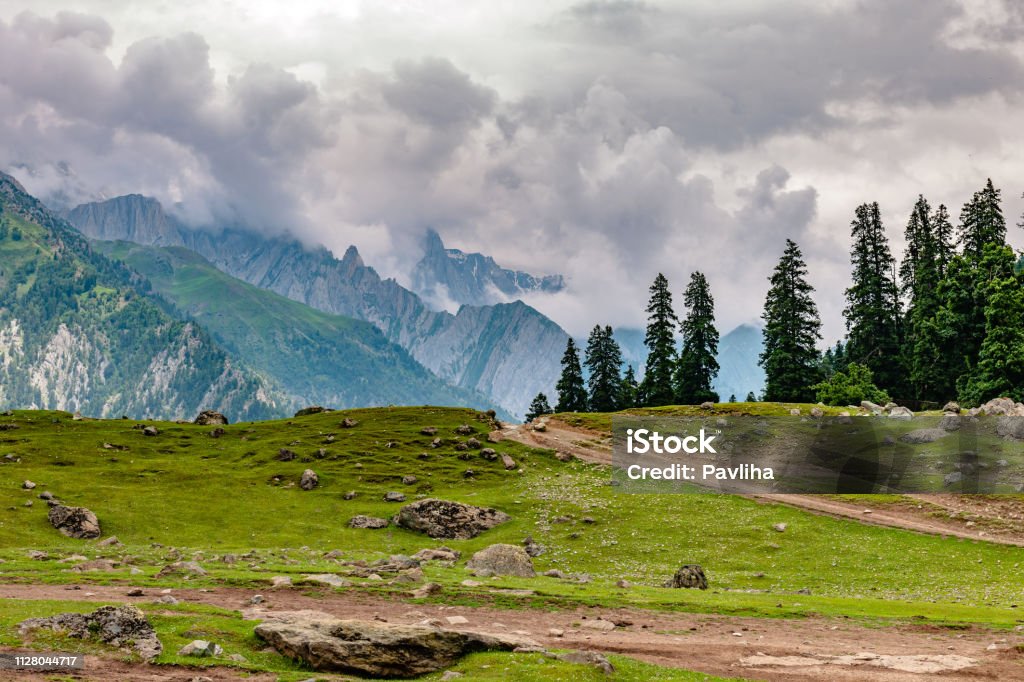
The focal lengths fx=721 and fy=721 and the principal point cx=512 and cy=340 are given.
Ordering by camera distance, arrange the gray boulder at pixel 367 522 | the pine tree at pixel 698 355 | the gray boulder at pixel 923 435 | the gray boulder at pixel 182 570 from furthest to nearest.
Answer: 1. the pine tree at pixel 698 355
2. the gray boulder at pixel 923 435
3. the gray boulder at pixel 367 522
4. the gray boulder at pixel 182 570

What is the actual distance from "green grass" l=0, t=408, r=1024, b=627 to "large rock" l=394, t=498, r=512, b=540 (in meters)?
1.36

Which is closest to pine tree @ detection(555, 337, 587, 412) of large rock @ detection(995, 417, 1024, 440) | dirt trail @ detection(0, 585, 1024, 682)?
large rock @ detection(995, 417, 1024, 440)

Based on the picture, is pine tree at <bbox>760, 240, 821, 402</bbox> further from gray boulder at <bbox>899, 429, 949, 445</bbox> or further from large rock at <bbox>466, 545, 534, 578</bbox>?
large rock at <bbox>466, 545, 534, 578</bbox>

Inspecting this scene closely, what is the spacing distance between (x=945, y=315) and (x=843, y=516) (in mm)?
61737

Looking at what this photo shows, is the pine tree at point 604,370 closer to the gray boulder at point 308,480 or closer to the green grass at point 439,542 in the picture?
the green grass at point 439,542

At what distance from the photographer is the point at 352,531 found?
6269 cm

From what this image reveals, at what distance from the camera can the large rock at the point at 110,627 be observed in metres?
22.0

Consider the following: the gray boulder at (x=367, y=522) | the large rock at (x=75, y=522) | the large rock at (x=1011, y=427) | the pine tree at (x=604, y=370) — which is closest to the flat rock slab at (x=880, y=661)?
the gray boulder at (x=367, y=522)

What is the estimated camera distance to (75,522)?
57.1m

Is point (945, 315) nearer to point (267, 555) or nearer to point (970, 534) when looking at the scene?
point (970, 534)

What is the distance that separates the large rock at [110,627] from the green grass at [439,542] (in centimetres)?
1201

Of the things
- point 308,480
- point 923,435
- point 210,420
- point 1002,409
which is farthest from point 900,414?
point 210,420

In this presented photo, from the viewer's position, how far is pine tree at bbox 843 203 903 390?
411 feet

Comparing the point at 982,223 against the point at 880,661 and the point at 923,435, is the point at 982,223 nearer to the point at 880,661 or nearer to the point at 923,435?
the point at 923,435
